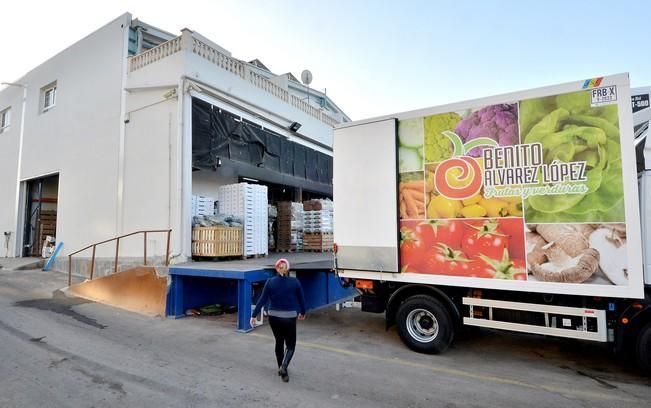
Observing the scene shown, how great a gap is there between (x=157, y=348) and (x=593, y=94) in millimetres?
7634

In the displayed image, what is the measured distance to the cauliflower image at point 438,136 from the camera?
6.03 meters

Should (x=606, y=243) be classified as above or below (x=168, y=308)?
above

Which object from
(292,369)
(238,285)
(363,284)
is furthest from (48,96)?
(292,369)

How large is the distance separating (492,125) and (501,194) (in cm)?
103

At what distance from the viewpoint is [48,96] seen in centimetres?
1869

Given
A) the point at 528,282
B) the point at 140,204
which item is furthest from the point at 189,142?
the point at 528,282

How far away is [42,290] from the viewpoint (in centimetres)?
1195

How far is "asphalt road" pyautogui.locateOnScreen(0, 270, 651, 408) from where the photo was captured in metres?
4.51

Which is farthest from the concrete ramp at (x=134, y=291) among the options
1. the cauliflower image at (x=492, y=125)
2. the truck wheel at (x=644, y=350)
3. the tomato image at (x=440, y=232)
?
the truck wheel at (x=644, y=350)

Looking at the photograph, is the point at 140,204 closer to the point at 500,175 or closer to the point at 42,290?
the point at 42,290

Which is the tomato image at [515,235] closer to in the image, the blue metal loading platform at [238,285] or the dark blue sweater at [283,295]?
the dark blue sweater at [283,295]

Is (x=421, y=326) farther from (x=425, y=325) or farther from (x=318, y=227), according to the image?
(x=318, y=227)

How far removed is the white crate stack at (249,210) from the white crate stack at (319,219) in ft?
9.58

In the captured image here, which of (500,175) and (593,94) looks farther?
(500,175)
